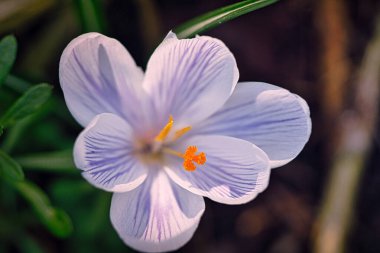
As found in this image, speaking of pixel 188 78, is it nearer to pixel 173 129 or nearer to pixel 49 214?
pixel 173 129

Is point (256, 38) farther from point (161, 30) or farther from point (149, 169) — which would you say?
point (149, 169)

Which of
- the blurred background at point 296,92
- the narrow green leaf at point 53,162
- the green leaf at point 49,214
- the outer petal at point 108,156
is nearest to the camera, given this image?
the outer petal at point 108,156

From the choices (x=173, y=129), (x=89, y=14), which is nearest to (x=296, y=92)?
(x=173, y=129)

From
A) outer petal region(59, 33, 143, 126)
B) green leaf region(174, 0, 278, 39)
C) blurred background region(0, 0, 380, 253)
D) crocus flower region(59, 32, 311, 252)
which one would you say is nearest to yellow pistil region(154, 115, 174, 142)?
crocus flower region(59, 32, 311, 252)

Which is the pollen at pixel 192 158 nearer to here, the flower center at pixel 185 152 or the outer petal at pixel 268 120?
the flower center at pixel 185 152

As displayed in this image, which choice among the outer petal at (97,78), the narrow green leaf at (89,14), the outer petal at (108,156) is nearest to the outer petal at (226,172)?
the outer petal at (108,156)
